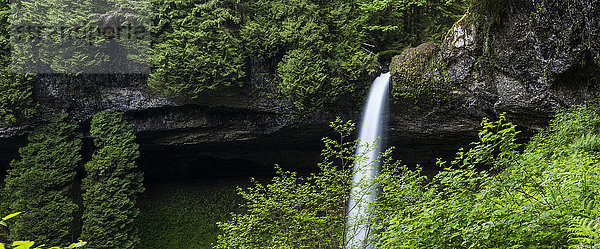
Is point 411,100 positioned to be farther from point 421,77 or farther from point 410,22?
point 410,22

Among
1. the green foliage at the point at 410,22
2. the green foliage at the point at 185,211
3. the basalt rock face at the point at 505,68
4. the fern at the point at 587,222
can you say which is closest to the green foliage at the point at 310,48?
the green foliage at the point at 410,22

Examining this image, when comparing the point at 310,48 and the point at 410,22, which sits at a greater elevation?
the point at 410,22

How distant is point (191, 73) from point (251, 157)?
5.85 metres

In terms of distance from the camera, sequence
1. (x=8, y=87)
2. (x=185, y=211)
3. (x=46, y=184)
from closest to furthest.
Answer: (x=8, y=87), (x=46, y=184), (x=185, y=211)

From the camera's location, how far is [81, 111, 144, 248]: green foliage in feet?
33.2

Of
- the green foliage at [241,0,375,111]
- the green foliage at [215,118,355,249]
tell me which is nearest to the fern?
the green foliage at [215,118,355,249]

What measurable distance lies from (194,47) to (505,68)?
324 inches

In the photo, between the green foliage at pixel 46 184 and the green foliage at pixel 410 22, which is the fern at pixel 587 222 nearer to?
the green foliage at pixel 410 22

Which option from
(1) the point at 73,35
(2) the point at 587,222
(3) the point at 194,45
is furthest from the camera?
(1) the point at 73,35

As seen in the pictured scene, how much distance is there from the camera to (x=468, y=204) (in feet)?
10.8

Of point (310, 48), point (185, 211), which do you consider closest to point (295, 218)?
point (310, 48)

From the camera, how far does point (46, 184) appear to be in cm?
1041

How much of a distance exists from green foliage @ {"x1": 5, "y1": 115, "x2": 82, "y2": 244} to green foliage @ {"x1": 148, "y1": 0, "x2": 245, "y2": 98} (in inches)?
144

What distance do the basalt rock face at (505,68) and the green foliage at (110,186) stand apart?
28.9ft
